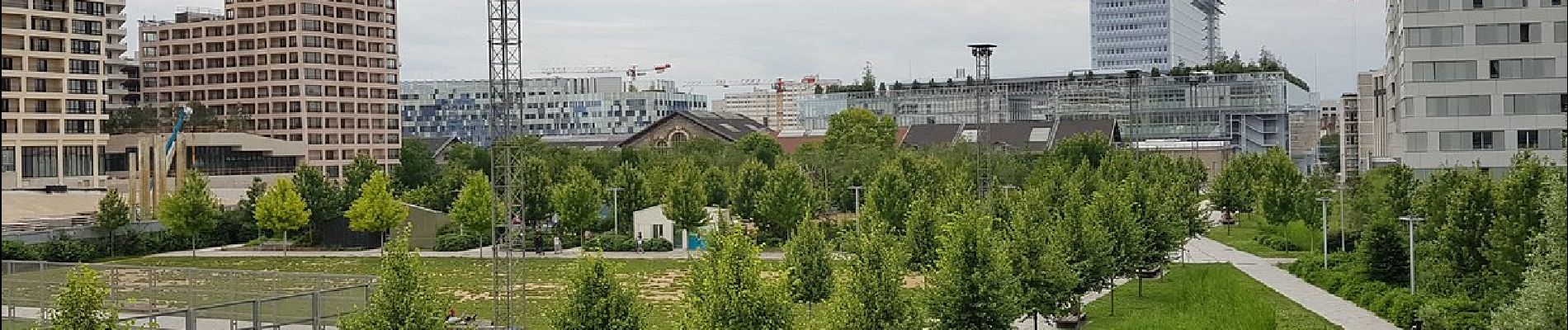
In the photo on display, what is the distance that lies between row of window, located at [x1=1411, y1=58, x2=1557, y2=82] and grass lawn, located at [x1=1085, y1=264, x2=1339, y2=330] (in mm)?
9940

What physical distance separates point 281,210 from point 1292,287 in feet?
160

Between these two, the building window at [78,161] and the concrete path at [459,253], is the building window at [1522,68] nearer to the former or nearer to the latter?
the concrete path at [459,253]

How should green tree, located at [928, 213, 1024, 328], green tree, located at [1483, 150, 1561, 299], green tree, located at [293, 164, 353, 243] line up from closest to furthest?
green tree, located at [928, 213, 1024, 328] < green tree, located at [1483, 150, 1561, 299] < green tree, located at [293, 164, 353, 243]

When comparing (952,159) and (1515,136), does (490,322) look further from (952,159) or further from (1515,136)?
(952,159)

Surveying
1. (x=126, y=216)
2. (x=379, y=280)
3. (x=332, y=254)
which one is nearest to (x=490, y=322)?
(x=379, y=280)

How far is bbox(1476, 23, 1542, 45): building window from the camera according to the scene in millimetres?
49188

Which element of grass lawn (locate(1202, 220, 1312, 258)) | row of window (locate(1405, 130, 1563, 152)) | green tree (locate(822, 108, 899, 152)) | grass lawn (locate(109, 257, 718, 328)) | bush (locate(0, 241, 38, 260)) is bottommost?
grass lawn (locate(109, 257, 718, 328))

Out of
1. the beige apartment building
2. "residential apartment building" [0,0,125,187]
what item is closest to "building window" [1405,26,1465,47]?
"residential apartment building" [0,0,125,187]

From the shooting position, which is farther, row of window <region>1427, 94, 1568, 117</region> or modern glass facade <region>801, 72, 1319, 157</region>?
modern glass facade <region>801, 72, 1319, 157</region>

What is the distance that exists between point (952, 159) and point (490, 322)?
191 ft

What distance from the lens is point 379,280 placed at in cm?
2441

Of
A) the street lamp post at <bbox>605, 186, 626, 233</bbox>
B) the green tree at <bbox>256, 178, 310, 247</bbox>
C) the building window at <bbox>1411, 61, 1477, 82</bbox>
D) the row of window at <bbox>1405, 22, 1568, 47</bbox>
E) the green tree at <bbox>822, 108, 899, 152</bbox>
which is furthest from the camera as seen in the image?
the green tree at <bbox>822, 108, 899, 152</bbox>

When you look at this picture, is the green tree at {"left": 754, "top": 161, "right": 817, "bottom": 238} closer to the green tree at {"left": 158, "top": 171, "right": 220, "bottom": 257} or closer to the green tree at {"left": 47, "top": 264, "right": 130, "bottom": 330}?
the green tree at {"left": 158, "top": 171, "right": 220, "bottom": 257}

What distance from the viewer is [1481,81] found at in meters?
50.4
